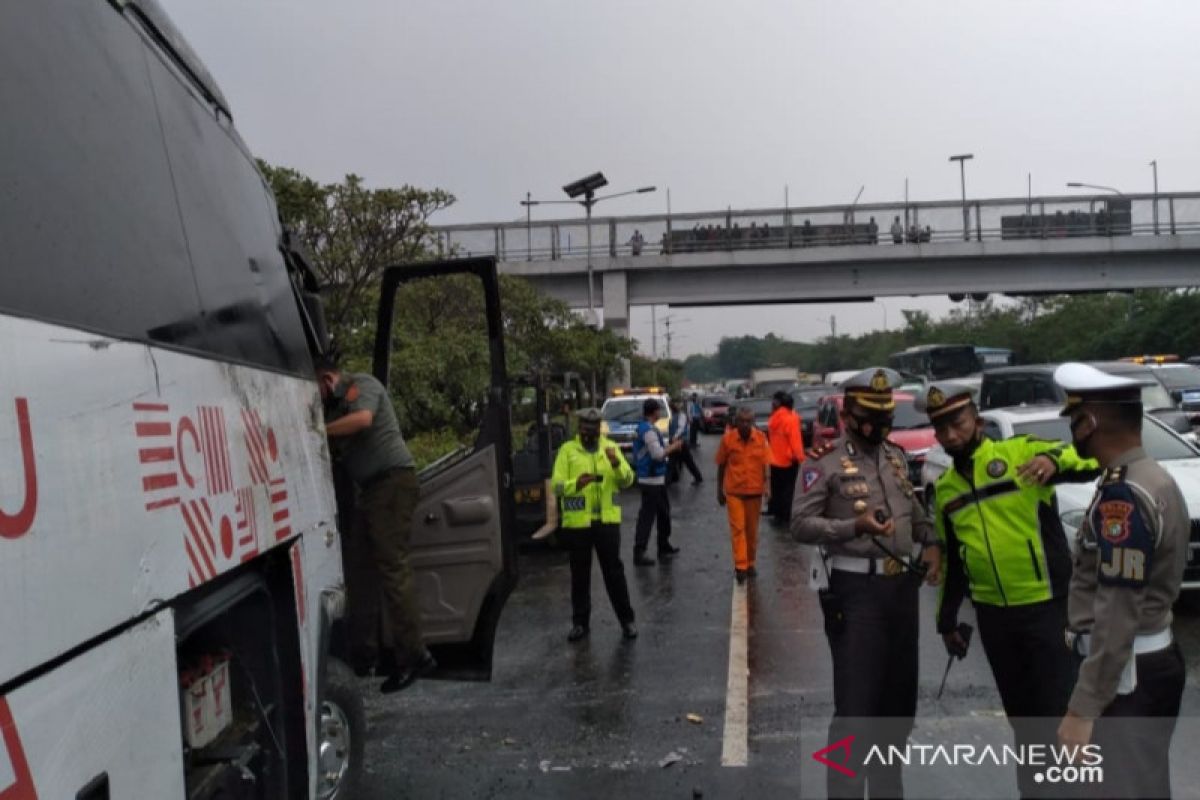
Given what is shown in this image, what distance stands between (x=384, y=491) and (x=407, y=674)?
90cm

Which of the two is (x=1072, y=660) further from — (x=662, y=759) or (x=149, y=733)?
(x=149, y=733)

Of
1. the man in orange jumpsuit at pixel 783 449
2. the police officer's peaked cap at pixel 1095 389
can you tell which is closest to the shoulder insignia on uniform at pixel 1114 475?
the police officer's peaked cap at pixel 1095 389

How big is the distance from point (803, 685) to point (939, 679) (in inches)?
33.6

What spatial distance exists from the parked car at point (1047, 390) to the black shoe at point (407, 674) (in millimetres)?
10119

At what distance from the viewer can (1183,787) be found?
448 centimetres

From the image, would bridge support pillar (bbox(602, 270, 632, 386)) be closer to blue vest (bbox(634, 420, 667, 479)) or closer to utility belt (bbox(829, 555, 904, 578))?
blue vest (bbox(634, 420, 667, 479))

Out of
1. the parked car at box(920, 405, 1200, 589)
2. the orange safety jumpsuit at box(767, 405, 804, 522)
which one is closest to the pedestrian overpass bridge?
the orange safety jumpsuit at box(767, 405, 804, 522)

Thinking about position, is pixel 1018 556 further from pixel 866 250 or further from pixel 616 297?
pixel 866 250

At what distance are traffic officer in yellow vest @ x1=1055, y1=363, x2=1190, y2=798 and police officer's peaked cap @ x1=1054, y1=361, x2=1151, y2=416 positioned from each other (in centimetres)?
3

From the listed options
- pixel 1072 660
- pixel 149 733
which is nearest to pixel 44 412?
pixel 149 733

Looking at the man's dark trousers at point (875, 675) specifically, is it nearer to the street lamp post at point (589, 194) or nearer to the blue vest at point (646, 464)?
the blue vest at point (646, 464)

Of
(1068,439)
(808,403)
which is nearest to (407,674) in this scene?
(1068,439)

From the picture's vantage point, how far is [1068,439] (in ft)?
31.2

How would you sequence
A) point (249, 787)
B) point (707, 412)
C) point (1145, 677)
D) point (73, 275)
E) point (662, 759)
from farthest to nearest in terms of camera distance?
point (707, 412) → point (662, 759) → point (249, 787) → point (1145, 677) → point (73, 275)
